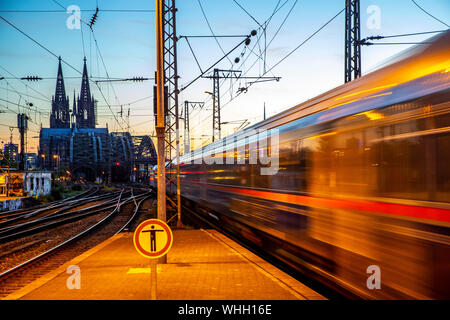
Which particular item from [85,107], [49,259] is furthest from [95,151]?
[49,259]

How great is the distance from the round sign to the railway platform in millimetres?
1315

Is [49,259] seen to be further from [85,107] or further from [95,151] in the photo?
[85,107]

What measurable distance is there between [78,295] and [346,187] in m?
4.00

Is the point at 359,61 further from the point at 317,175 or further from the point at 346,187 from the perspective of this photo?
the point at 346,187

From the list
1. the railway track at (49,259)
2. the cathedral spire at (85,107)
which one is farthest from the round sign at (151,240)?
the cathedral spire at (85,107)

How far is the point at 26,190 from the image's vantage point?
31250mm

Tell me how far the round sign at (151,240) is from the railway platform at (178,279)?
132 cm

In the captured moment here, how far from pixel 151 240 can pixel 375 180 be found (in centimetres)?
264

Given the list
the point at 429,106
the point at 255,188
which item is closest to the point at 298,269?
the point at 255,188

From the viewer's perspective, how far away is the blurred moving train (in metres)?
3.81

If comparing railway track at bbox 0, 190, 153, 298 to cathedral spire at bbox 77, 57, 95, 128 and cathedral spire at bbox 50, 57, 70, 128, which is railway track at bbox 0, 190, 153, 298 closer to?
cathedral spire at bbox 50, 57, 70, 128

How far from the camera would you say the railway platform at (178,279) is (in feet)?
18.7

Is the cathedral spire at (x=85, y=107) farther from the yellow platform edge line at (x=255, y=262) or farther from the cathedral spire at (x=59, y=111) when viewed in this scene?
the yellow platform edge line at (x=255, y=262)

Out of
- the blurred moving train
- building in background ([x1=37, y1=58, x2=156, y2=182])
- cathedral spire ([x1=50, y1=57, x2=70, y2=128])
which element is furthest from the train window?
cathedral spire ([x1=50, y1=57, x2=70, y2=128])
